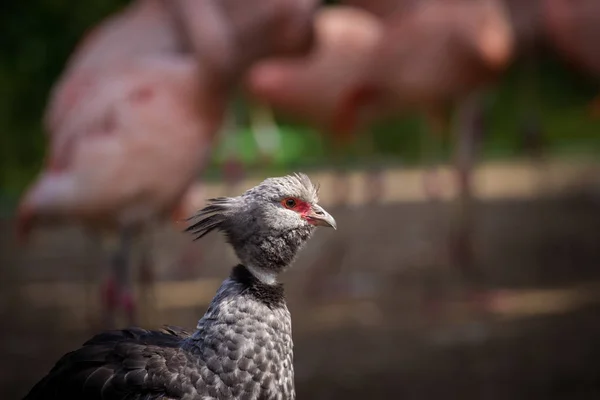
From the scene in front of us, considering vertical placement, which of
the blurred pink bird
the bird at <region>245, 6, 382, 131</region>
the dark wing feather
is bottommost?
the dark wing feather

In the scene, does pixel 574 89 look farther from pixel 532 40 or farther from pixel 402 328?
pixel 402 328

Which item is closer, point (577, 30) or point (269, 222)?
point (269, 222)

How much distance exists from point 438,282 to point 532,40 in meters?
1.24

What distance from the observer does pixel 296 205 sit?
5.52 ft

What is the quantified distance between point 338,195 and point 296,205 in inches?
148

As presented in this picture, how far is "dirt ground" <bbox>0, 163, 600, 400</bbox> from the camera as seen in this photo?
3434 millimetres

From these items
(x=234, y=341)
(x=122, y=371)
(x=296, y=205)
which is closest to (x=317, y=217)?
(x=296, y=205)

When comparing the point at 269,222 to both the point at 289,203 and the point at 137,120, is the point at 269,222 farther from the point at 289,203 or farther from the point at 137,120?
the point at 137,120

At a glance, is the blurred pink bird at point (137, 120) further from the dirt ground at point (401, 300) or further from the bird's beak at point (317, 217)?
the bird's beak at point (317, 217)

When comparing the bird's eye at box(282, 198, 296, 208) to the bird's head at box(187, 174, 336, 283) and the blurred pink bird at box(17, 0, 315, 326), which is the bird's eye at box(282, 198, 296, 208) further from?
the blurred pink bird at box(17, 0, 315, 326)

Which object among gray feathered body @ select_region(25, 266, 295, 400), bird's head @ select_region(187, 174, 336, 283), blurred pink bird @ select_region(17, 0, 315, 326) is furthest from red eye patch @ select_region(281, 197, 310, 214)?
blurred pink bird @ select_region(17, 0, 315, 326)

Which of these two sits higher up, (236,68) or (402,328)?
(236,68)

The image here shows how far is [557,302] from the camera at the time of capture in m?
4.24

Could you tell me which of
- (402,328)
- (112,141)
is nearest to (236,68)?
(112,141)
